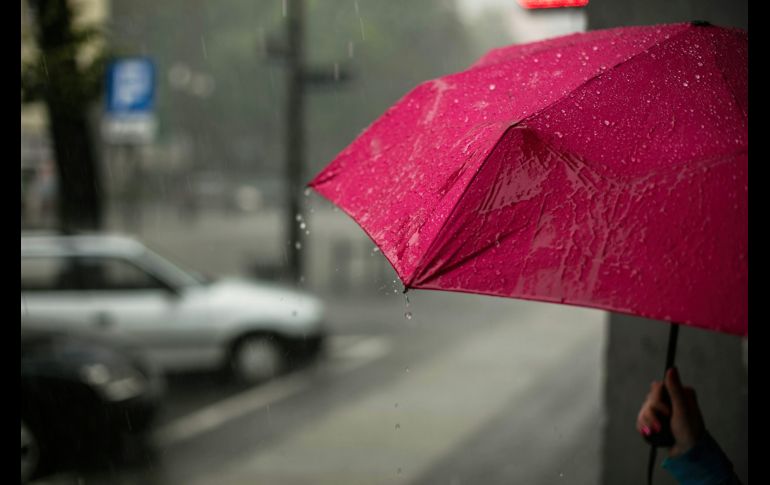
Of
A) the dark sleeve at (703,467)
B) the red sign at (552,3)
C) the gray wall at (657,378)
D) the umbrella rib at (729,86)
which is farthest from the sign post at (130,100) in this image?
the dark sleeve at (703,467)

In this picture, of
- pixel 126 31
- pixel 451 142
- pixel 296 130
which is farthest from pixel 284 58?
pixel 451 142

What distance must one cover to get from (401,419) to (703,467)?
6.09 metres

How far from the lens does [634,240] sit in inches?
67.5

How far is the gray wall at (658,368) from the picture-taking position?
3.45m

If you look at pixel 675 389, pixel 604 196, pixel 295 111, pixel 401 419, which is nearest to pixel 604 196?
pixel 604 196

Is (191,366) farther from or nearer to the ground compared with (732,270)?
nearer to the ground

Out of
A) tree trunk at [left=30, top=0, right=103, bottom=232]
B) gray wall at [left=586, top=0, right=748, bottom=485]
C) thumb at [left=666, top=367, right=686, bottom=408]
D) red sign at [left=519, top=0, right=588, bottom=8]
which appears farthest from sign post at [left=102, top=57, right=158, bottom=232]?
thumb at [left=666, top=367, right=686, bottom=408]

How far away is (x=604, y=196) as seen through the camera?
1.77 meters

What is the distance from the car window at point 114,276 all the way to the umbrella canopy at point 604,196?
24.1 ft

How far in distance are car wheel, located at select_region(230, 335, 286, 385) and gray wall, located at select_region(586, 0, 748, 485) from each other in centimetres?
588

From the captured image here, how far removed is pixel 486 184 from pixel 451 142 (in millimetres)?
254

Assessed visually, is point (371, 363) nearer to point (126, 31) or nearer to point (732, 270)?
point (126, 31)

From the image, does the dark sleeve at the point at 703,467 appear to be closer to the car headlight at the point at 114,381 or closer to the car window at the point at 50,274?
the car headlight at the point at 114,381

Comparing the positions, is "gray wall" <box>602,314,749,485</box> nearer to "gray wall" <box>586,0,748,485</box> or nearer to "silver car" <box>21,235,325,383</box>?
"gray wall" <box>586,0,748,485</box>
